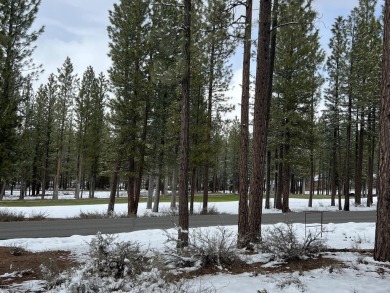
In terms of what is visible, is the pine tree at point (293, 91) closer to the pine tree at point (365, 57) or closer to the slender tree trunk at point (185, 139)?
the pine tree at point (365, 57)

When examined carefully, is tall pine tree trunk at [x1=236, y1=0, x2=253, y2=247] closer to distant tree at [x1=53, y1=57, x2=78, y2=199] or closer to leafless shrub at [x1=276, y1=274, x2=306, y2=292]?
leafless shrub at [x1=276, y1=274, x2=306, y2=292]

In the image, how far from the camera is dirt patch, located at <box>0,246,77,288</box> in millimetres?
6551

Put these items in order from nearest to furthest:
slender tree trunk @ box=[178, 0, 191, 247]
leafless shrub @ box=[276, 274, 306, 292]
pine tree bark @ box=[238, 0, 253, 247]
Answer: leafless shrub @ box=[276, 274, 306, 292], pine tree bark @ box=[238, 0, 253, 247], slender tree trunk @ box=[178, 0, 191, 247]

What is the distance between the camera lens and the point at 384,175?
23.8ft

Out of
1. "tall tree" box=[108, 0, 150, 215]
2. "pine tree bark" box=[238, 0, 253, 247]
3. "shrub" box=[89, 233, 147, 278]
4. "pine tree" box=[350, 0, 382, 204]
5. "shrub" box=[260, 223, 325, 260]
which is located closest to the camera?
"shrub" box=[89, 233, 147, 278]

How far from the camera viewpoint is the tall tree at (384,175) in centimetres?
718

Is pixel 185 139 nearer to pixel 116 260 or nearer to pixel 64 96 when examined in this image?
pixel 116 260

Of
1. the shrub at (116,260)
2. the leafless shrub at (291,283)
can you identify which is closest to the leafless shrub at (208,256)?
the shrub at (116,260)

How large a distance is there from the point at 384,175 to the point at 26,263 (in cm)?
757

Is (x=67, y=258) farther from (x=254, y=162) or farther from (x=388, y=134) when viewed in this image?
(x=388, y=134)

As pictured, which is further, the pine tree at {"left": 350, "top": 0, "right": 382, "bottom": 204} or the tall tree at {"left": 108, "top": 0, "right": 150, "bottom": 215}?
the pine tree at {"left": 350, "top": 0, "right": 382, "bottom": 204}

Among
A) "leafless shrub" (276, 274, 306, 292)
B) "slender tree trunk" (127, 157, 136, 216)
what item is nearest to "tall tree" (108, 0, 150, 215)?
"slender tree trunk" (127, 157, 136, 216)

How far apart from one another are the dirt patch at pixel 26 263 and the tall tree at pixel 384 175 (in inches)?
236

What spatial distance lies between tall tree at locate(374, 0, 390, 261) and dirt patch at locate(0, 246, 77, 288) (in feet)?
19.7
